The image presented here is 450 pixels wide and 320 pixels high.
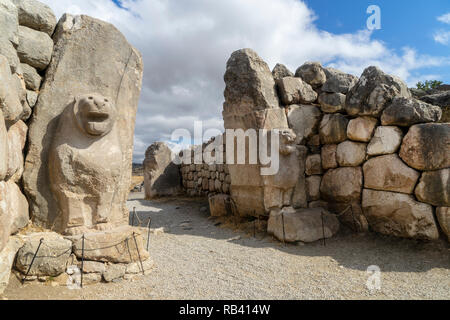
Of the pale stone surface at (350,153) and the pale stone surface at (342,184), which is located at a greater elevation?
the pale stone surface at (350,153)

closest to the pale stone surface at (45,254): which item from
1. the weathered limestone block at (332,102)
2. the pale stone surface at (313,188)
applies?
the pale stone surface at (313,188)

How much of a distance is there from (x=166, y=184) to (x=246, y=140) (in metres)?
5.86

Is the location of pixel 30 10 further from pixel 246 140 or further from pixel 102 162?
pixel 246 140

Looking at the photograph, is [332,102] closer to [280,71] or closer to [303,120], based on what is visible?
[303,120]

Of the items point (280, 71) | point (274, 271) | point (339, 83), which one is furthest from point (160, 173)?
point (274, 271)

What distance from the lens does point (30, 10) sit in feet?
10.1

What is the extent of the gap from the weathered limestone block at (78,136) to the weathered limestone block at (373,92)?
12.3 feet

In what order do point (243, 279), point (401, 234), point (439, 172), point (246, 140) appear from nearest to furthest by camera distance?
1. point (243, 279)
2. point (439, 172)
3. point (401, 234)
4. point (246, 140)

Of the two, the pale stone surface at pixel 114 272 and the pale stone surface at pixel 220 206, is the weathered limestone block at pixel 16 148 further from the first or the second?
the pale stone surface at pixel 220 206

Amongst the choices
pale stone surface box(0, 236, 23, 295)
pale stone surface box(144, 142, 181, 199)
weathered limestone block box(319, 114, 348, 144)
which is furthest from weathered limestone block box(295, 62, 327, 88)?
pale stone surface box(144, 142, 181, 199)

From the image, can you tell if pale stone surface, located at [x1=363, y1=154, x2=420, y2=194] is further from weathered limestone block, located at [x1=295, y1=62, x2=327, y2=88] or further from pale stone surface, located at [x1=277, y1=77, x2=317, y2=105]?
weathered limestone block, located at [x1=295, y1=62, x2=327, y2=88]

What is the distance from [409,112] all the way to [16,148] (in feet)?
16.2

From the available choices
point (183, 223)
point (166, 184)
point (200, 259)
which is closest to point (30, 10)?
point (200, 259)

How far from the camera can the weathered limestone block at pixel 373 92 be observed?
15.4ft
